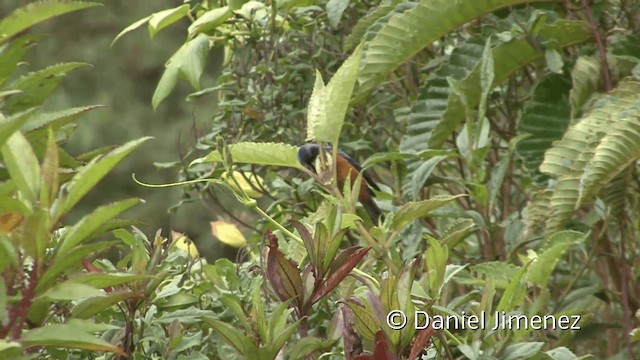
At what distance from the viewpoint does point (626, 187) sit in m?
1.92

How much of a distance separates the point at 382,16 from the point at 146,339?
1157 mm

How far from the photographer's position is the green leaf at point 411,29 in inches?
83.0

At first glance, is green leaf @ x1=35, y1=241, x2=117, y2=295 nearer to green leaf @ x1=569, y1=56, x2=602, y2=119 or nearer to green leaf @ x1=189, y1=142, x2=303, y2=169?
green leaf @ x1=189, y1=142, x2=303, y2=169

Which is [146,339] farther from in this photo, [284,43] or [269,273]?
[284,43]

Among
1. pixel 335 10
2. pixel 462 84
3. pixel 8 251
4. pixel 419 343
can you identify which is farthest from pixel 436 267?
pixel 335 10

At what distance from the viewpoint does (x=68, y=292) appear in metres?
1.05

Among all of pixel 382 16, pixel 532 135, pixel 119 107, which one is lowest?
pixel 119 107

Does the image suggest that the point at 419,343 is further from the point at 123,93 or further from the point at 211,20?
the point at 123,93

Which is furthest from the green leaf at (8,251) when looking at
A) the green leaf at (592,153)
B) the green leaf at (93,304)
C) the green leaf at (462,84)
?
the green leaf at (462,84)

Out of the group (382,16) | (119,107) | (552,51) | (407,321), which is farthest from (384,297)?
(119,107)

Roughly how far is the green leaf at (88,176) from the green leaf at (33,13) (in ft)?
0.76

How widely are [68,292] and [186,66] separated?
128 centimetres

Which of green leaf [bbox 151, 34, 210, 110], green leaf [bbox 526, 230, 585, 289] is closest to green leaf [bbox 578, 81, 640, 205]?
green leaf [bbox 526, 230, 585, 289]

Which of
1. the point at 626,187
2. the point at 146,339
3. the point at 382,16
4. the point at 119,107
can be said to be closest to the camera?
the point at 146,339
